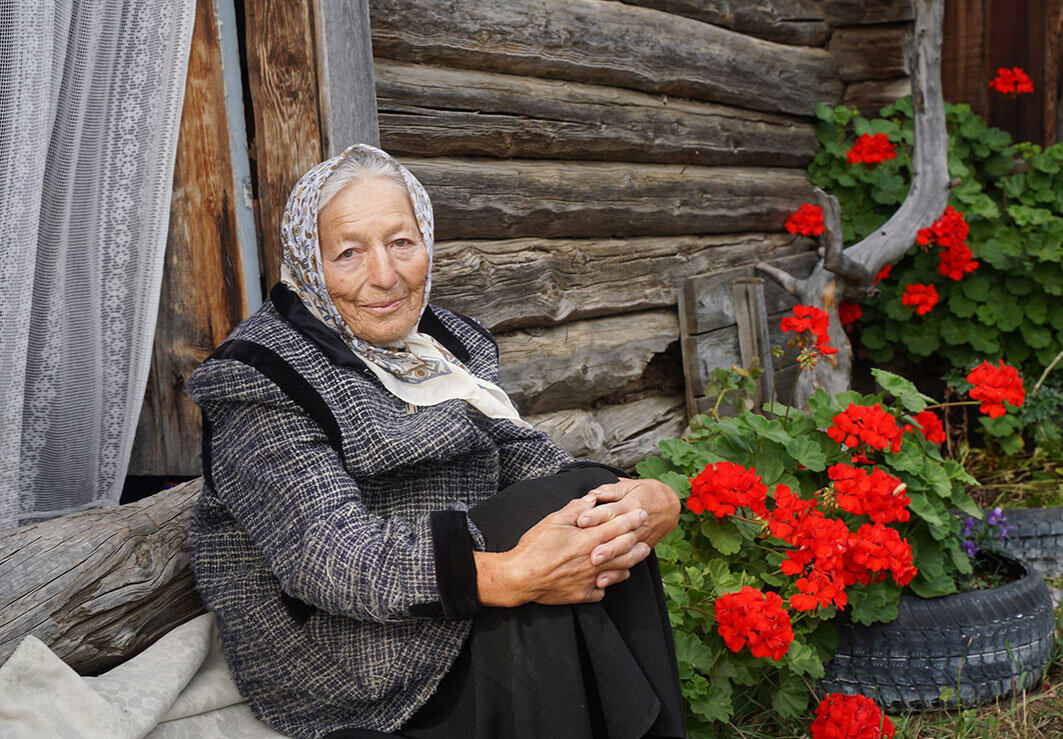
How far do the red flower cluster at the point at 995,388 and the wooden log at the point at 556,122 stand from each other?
1.40 m

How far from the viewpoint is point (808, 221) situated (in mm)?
4383

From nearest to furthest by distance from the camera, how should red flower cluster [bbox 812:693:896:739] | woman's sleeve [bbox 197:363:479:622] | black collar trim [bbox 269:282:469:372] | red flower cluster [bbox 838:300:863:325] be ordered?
woman's sleeve [bbox 197:363:479:622], black collar trim [bbox 269:282:469:372], red flower cluster [bbox 812:693:896:739], red flower cluster [bbox 838:300:863:325]

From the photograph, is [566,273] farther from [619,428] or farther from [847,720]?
[847,720]

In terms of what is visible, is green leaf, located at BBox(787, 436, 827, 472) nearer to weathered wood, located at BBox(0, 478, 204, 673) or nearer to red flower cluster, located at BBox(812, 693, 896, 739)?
red flower cluster, located at BBox(812, 693, 896, 739)

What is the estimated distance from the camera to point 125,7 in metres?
2.06

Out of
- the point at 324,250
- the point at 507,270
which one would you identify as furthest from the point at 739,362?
the point at 324,250

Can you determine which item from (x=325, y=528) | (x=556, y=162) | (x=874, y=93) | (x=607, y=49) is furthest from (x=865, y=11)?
(x=325, y=528)

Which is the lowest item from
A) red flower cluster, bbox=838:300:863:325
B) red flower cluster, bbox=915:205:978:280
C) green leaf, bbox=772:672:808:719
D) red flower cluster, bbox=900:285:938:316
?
green leaf, bbox=772:672:808:719

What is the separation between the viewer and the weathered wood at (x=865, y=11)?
186 inches

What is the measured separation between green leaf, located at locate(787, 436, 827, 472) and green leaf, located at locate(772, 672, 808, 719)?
0.54 m

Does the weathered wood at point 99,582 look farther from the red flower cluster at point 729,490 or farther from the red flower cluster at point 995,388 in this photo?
the red flower cluster at point 995,388

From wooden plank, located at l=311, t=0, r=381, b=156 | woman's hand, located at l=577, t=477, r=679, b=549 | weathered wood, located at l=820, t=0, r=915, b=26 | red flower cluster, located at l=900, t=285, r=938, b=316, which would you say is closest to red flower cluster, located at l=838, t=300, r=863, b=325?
red flower cluster, located at l=900, t=285, r=938, b=316

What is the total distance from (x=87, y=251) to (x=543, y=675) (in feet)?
4.15

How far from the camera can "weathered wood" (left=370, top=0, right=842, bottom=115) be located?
9.01 ft
